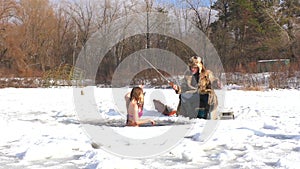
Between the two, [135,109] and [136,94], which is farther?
[136,94]

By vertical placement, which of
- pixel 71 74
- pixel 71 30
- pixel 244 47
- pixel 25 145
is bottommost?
pixel 25 145

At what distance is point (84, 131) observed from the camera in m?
5.31

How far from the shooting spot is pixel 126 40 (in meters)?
33.0

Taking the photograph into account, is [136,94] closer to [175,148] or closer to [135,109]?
[135,109]

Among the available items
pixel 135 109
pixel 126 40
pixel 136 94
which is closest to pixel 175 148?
pixel 135 109

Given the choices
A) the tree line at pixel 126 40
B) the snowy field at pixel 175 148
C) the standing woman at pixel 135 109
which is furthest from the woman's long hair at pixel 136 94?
the tree line at pixel 126 40

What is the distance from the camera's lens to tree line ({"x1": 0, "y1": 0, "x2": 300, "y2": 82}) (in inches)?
1159

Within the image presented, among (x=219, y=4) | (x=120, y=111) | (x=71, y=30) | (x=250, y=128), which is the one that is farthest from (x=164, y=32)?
(x=250, y=128)

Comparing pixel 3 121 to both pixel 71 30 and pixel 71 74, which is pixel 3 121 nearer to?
pixel 71 74

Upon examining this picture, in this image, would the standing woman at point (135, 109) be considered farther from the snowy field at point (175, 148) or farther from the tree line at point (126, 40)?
the tree line at point (126, 40)

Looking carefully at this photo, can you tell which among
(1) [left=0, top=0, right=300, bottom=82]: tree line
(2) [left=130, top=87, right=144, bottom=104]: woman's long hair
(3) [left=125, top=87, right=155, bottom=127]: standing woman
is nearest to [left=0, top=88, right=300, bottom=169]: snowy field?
(3) [left=125, top=87, right=155, bottom=127]: standing woman

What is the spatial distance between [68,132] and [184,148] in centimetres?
193

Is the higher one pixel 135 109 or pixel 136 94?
pixel 136 94

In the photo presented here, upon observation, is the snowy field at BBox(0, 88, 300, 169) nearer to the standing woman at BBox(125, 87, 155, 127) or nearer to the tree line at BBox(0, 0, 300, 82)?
the standing woman at BBox(125, 87, 155, 127)
